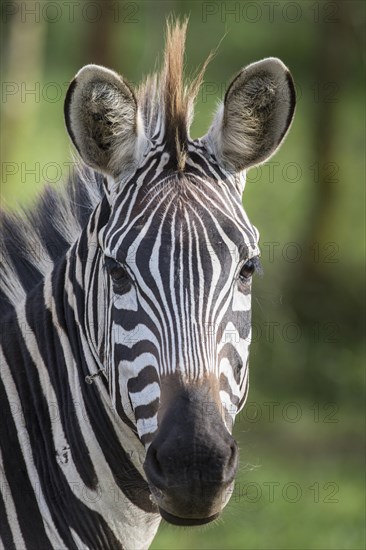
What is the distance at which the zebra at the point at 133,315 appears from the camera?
4.01 meters

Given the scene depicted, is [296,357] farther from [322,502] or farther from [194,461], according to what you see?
[194,461]

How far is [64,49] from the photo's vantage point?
36.2 meters

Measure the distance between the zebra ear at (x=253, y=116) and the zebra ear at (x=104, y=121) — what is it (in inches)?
16.8

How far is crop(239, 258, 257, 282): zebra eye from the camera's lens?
14.1ft

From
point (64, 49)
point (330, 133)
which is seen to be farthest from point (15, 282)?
point (64, 49)

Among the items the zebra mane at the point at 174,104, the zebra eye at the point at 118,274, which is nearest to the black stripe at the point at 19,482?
the zebra eye at the point at 118,274

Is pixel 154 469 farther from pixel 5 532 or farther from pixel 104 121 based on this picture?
pixel 104 121

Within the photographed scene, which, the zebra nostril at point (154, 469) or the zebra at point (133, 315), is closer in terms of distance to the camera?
the zebra nostril at point (154, 469)

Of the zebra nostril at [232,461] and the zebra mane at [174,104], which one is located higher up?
the zebra mane at [174,104]

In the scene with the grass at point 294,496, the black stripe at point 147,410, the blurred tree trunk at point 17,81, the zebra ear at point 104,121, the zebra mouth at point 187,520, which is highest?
the blurred tree trunk at point 17,81

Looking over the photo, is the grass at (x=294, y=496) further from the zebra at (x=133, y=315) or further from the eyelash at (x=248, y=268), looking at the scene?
the eyelash at (x=248, y=268)

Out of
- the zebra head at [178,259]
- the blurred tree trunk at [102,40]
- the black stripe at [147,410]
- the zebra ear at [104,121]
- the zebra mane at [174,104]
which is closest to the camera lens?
the zebra head at [178,259]

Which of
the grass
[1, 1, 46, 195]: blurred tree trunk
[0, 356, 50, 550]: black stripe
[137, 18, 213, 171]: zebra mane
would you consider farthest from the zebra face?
[1, 1, 46, 195]: blurred tree trunk

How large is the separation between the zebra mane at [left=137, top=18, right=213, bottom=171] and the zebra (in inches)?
0.4
